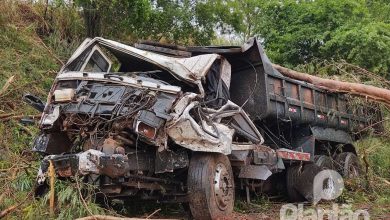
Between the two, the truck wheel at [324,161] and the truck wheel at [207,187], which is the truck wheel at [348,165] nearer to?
the truck wheel at [324,161]

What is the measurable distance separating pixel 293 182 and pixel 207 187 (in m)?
3.02

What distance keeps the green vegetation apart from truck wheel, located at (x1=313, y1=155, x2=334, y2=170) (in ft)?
1.76

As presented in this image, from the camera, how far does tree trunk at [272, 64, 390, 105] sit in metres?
7.53

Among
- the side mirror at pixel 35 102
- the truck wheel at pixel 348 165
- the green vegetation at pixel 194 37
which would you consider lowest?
the truck wheel at pixel 348 165

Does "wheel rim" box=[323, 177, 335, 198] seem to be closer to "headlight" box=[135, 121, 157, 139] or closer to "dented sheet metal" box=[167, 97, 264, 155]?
"dented sheet metal" box=[167, 97, 264, 155]

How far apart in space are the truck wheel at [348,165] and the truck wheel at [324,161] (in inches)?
14.4

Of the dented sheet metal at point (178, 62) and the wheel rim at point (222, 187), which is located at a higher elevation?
the dented sheet metal at point (178, 62)

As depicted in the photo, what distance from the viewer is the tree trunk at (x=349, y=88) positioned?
753cm

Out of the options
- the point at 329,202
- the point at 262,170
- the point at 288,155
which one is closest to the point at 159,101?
the point at 262,170

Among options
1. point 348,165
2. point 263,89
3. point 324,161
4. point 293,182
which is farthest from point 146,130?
point 348,165

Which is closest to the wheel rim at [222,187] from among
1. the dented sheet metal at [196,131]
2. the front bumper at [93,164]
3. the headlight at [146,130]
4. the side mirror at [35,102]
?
the dented sheet metal at [196,131]

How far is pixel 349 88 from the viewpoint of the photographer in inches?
320

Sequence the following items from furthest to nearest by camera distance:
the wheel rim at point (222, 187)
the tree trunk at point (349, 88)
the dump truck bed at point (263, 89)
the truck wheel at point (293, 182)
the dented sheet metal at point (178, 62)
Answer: the truck wheel at point (293, 182) → the tree trunk at point (349, 88) → the dump truck bed at point (263, 89) → the dented sheet metal at point (178, 62) → the wheel rim at point (222, 187)

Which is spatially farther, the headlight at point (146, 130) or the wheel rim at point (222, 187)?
the wheel rim at point (222, 187)
